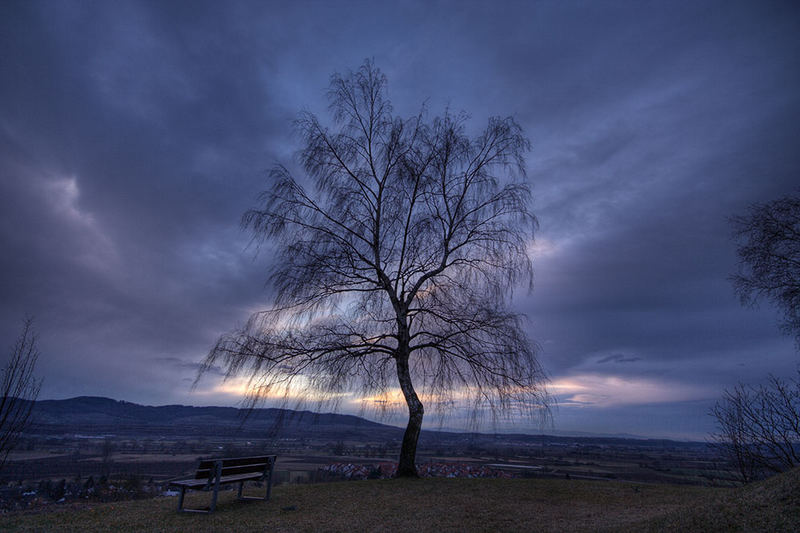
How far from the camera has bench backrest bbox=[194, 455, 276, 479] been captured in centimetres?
829

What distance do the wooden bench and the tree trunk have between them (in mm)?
3754

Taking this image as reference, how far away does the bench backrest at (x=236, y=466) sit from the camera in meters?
8.29

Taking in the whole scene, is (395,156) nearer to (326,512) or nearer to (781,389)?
(326,512)

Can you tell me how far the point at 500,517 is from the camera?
739 centimetres

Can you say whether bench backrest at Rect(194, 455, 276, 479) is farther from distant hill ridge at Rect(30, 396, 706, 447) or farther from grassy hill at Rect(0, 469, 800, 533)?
distant hill ridge at Rect(30, 396, 706, 447)

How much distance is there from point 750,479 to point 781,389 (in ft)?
8.43

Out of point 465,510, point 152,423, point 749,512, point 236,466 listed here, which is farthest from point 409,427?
point 152,423

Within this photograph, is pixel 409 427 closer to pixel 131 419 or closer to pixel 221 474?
pixel 221 474

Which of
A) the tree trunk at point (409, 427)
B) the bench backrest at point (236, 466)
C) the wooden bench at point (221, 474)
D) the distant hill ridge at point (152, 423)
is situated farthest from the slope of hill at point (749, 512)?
the distant hill ridge at point (152, 423)

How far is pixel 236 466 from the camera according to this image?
885 centimetres

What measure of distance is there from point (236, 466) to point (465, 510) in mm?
4983

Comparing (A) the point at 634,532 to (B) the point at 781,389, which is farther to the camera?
(B) the point at 781,389

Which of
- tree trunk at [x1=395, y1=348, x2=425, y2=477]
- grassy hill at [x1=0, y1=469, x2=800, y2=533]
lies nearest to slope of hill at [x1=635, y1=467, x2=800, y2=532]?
grassy hill at [x1=0, y1=469, x2=800, y2=533]

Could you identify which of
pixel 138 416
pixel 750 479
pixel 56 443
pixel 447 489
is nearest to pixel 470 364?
pixel 447 489
